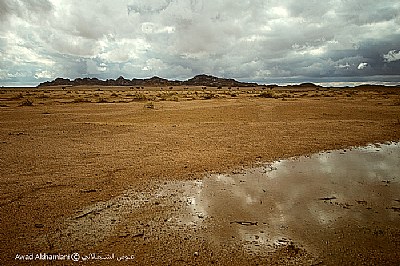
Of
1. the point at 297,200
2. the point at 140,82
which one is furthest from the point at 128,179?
the point at 140,82

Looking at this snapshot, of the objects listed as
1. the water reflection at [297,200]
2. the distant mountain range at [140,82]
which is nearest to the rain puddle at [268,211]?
the water reflection at [297,200]

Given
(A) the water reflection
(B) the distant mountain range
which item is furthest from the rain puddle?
(B) the distant mountain range

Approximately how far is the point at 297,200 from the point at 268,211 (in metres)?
0.83

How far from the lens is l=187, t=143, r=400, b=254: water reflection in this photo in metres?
4.31

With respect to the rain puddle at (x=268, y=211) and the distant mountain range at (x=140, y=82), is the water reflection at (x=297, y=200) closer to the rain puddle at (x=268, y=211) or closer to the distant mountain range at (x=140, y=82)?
the rain puddle at (x=268, y=211)

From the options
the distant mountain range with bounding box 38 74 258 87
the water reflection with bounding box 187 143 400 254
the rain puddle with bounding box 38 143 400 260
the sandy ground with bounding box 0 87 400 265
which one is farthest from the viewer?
the distant mountain range with bounding box 38 74 258 87

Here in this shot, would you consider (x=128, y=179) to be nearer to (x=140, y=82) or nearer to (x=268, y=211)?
(x=268, y=211)

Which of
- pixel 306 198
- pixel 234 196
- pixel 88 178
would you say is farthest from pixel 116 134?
pixel 306 198

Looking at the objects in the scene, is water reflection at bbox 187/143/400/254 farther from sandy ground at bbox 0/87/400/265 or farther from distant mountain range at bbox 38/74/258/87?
distant mountain range at bbox 38/74/258/87

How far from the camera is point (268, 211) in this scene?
4.95 metres

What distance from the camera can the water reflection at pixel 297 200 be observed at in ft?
14.1

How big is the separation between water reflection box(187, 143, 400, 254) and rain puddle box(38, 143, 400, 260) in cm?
1

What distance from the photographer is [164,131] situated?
1288 centimetres

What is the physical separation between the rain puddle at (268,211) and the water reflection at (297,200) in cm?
1
